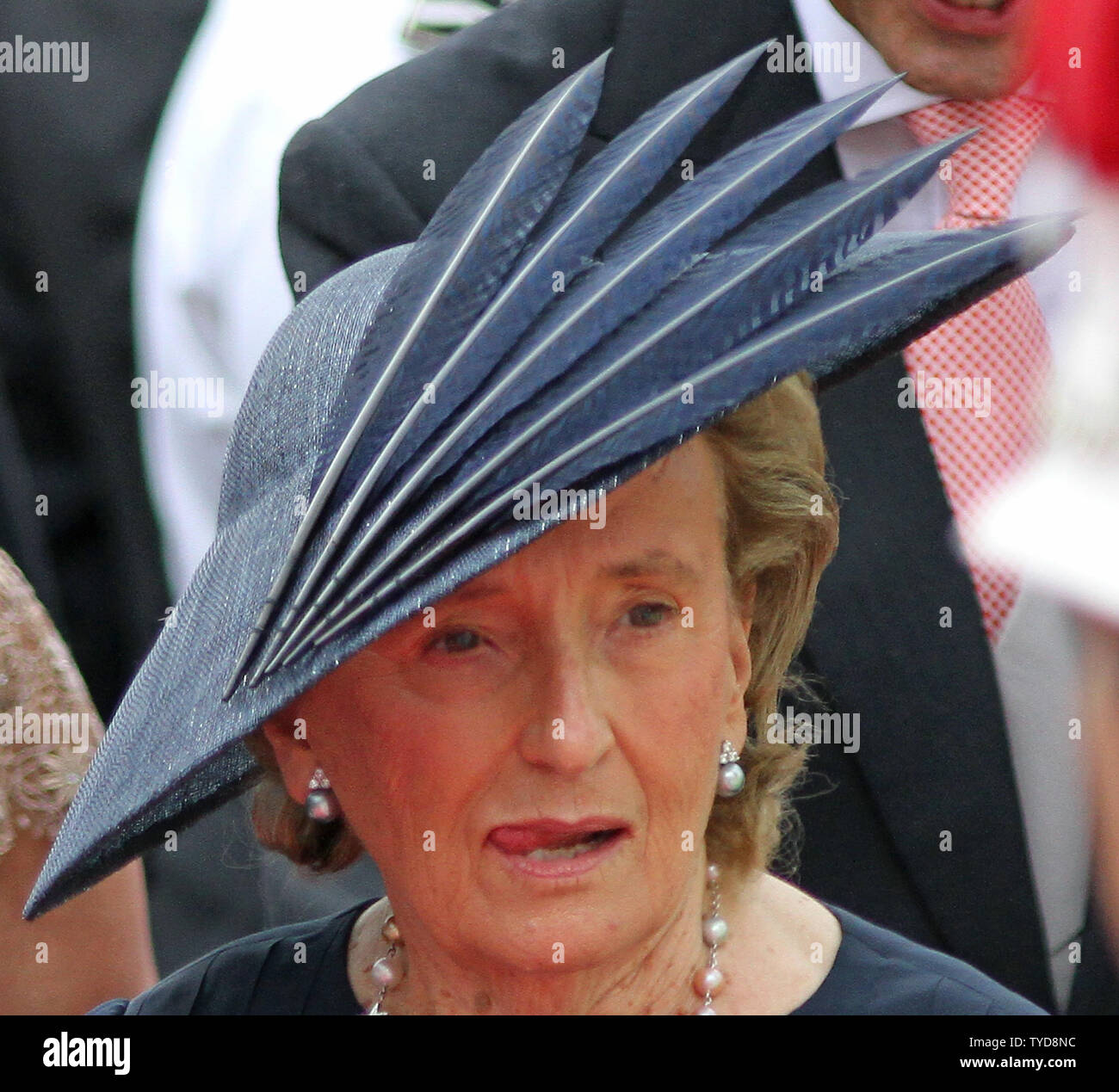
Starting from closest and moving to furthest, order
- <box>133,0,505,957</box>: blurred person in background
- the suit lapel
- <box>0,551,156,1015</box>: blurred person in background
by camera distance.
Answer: the suit lapel
<box>0,551,156,1015</box>: blurred person in background
<box>133,0,505,957</box>: blurred person in background

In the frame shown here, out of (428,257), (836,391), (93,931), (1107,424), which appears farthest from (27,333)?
(1107,424)

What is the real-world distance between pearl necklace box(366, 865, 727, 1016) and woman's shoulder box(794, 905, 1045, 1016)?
83mm

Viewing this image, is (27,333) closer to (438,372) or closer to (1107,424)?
(438,372)

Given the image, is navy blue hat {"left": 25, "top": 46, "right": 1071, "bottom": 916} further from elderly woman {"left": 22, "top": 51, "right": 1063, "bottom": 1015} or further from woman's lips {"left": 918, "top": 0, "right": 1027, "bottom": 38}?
woman's lips {"left": 918, "top": 0, "right": 1027, "bottom": 38}

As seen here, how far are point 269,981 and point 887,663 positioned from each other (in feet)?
2.50

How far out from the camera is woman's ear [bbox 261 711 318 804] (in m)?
1.80

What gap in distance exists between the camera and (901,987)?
1.81 metres

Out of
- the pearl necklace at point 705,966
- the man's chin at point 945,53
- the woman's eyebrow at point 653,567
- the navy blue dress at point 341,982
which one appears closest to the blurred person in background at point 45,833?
the navy blue dress at point 341,982

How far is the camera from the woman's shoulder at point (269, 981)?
1934 millimetres

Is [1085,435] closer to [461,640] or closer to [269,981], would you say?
[461,640]

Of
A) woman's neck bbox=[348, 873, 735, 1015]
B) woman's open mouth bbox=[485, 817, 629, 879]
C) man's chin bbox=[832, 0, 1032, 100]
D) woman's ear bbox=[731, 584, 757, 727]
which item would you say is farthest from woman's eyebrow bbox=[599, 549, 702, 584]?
man's chin bbox=[832, 0, 1032, 100]

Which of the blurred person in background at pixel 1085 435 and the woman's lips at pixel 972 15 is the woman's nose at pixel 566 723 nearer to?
the blurred person in background at pixel 1085 435

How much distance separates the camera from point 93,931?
233cm

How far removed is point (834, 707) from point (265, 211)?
1.42 meters
